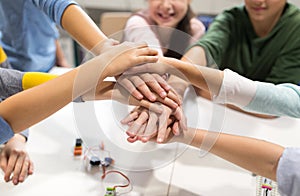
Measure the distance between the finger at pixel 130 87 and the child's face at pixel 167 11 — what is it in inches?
19.9

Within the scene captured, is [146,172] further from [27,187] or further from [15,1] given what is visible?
[15,1]

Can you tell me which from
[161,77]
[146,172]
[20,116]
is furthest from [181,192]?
[20,116]

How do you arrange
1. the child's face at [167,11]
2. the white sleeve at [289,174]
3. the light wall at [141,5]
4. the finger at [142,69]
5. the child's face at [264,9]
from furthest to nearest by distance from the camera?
the light wall at [141,5]
the child's face at [167,11]
the child's face at [264,9]
the finger at [142,69]
the white sleeve at [289,174]

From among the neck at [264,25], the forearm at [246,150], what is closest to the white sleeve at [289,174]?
the forearm at [246,150]

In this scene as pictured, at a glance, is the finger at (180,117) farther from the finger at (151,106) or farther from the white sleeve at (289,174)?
the white sleeve at (289,174)

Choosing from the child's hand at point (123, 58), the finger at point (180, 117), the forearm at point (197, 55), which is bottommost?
the finger at point (180, 117)

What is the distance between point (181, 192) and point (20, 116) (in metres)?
0.34

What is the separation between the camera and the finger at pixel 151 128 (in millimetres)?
676

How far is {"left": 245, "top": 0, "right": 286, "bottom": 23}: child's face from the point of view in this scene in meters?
0.99

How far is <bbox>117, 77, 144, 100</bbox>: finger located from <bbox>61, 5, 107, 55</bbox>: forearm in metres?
0.15

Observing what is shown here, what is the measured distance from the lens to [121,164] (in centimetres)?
75

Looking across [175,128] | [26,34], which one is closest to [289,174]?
[175,128]

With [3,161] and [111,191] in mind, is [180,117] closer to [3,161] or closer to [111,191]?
[111,191]

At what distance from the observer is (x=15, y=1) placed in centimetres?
100
